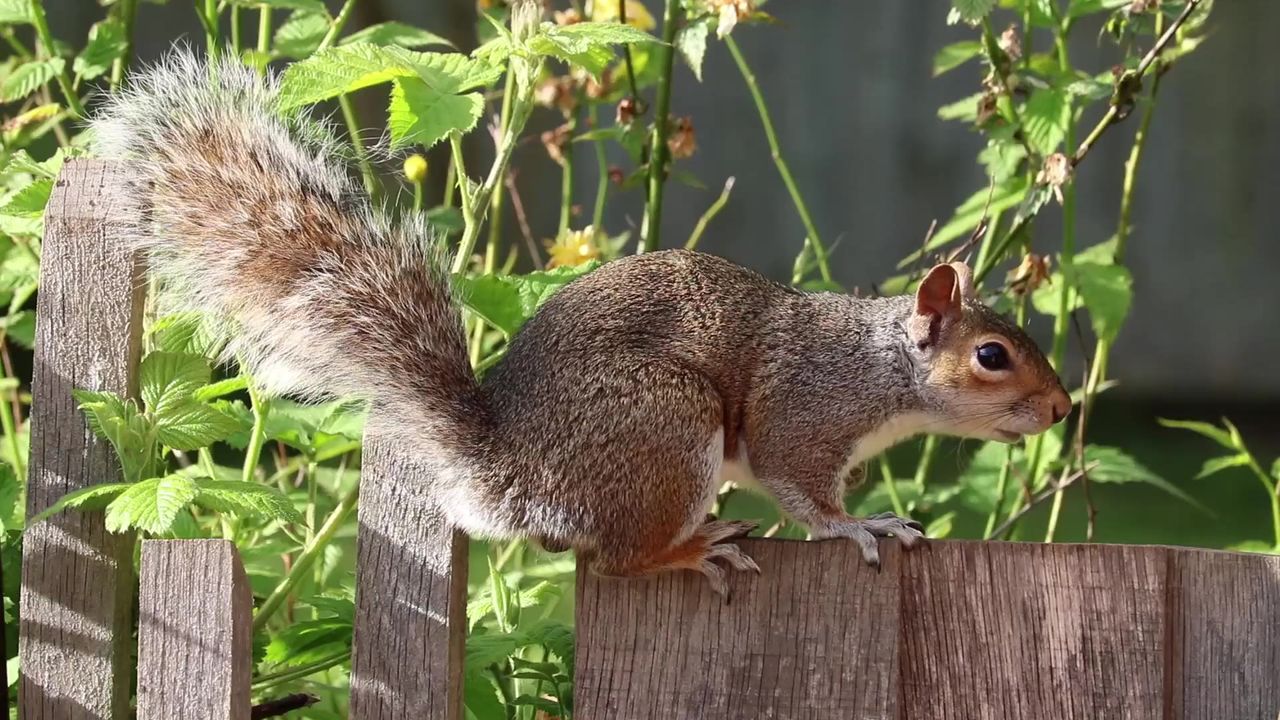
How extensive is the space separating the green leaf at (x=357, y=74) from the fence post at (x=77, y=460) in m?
0.19

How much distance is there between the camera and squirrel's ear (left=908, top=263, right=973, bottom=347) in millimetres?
1614

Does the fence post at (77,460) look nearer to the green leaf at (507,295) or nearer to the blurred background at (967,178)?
the green leaf at (507,295)

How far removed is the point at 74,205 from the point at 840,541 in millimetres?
725

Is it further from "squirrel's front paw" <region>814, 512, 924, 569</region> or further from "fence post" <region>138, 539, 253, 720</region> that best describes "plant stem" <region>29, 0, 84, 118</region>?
"squirrel's front paw" <region>814, 512, 924, 569</region>

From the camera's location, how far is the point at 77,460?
134 centimetres

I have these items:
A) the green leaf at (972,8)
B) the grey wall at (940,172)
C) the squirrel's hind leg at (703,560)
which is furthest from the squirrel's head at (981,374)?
the grey wall at (940,172)

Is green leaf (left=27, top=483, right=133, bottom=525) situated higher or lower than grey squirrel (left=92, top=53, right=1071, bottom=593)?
lower

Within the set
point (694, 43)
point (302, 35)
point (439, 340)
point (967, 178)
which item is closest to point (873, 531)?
point (439, 340)

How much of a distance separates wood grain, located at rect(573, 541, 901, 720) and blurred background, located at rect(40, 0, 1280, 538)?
3.40 meters

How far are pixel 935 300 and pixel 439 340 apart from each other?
558mm

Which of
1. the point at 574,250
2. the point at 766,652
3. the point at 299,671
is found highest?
the point at 574,250

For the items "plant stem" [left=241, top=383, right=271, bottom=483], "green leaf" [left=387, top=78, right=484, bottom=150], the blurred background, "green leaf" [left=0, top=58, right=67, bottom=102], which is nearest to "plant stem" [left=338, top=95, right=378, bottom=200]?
"green leaf" [left=387, top=78, right=484, bottom=150]

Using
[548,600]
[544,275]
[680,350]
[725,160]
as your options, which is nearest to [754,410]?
[680,350]

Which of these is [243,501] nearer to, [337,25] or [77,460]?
[77,460]
